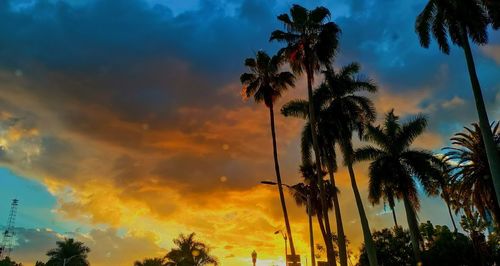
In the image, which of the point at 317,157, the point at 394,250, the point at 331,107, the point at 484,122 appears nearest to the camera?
the point at 484,122

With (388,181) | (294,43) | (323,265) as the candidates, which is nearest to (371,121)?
(388,181)

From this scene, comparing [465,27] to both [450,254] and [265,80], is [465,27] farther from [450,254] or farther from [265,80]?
[450,254]

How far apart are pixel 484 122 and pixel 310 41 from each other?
16.0 metres

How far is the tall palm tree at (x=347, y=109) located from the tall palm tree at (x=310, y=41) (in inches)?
159

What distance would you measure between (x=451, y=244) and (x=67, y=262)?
79.8 meters

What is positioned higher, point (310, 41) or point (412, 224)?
point (310, 41)

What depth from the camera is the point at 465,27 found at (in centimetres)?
2595

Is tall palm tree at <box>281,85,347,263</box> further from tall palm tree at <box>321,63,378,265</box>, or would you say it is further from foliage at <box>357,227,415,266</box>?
foliage at <box>357,227,415,266</box>

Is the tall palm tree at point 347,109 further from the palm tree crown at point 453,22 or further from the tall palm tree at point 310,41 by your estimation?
the palm tree crown at point 453,22

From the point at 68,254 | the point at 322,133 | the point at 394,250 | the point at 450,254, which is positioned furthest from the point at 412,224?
the point at 68,254

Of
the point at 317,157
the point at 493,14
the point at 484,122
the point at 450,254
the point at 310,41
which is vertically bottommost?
the point at 450,254

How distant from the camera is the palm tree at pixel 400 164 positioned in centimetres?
4169

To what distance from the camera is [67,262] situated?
96.6 metres

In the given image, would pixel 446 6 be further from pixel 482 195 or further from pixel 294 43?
pixel 482 195
